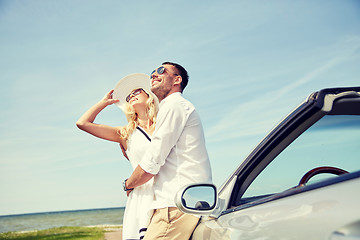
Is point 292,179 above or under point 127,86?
under

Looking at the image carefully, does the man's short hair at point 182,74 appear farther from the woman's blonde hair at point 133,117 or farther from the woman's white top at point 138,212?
the woman's white top at point 138,212

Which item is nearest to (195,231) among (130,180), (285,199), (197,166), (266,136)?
(197,166)

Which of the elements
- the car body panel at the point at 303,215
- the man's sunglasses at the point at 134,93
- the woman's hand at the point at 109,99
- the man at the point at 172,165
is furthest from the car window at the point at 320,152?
the woman's hand at the point at 109,99

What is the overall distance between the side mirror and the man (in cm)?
43

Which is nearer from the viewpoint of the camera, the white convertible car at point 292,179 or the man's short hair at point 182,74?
the white convertible car at point 292,179

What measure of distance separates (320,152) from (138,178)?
1.28 meters

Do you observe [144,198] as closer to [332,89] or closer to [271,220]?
[271,220]

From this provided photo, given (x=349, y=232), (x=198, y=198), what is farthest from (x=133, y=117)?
(x=349, y=232)

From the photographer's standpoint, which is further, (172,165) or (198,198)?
(172,165)

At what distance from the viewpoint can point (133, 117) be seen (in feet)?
11.8

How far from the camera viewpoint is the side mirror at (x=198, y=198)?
2.06 meters

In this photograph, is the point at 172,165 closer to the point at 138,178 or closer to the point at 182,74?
the point at 138,178

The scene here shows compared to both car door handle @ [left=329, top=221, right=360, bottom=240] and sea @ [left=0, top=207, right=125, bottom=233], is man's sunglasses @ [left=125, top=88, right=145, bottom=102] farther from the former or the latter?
sea @ [left=0, top=207, right=125, bottom=233]

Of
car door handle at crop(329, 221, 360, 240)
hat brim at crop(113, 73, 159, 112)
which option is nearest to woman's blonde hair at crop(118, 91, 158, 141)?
hat brim at crop(113, 73, 159, 112)
